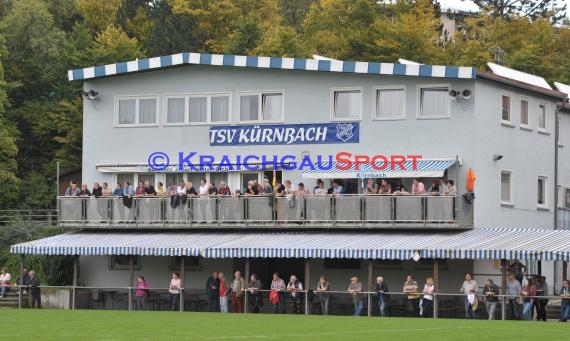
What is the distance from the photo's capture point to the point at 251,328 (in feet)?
113

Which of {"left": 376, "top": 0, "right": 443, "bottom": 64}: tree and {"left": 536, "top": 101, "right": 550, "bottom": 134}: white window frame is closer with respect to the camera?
{"left": 536, "top": 101, "right": 550, "bottom": 134}: white window frame

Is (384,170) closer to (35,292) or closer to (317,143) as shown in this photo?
(317,143)

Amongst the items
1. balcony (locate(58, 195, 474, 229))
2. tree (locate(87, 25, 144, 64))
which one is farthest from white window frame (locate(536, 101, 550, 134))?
tree (locate(87, 25, 144, 64))

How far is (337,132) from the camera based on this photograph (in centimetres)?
5197

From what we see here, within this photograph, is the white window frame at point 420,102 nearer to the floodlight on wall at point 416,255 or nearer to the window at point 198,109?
the floodlight on wall at point 416,255

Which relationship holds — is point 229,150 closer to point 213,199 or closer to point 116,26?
point 213,199

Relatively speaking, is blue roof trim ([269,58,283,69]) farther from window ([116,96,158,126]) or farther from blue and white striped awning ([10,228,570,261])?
blue and white striped awning ([10,228,570,261])

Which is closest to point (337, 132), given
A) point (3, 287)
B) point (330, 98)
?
point (330, 98)

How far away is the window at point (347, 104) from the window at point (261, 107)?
2.04 meters

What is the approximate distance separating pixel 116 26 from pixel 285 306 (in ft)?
154

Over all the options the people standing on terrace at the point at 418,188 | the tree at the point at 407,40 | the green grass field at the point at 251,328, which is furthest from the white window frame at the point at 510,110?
the tree at the point at 407,40

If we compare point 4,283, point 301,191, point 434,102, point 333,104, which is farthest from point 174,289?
point 434,102

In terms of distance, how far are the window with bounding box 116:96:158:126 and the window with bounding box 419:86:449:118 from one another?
1023 centimetres

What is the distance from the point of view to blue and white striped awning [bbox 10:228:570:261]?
1802 inches
